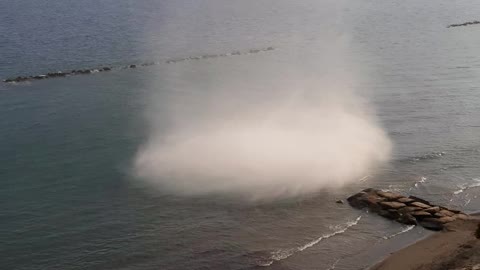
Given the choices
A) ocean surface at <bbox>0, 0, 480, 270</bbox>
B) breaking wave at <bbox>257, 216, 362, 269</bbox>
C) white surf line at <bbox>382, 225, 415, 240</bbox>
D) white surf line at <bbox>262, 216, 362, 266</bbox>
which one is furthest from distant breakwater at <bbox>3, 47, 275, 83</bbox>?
white surf line at <bbox>382, 225, 415, 240</bbox>

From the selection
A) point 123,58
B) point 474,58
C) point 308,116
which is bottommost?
point 308,116

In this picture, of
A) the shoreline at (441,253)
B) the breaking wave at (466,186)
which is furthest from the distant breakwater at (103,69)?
the shoreline at (441,253)

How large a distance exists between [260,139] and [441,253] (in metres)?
16.9

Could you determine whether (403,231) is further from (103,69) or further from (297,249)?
(103,69)

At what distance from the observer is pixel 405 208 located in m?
31.6

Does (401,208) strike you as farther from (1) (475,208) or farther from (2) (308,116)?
(2) (308,116)

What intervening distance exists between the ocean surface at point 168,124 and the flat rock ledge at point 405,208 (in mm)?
768

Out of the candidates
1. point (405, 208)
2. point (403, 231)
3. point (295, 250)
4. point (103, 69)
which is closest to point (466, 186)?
point (405, 208)

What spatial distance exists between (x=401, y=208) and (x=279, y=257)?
7780mm

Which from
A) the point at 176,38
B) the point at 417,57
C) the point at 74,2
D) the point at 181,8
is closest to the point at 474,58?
the point at 417,57

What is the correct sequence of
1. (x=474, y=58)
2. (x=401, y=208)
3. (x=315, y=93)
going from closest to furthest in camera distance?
(x=401, y=208), (x=315, y=93), (x=474, y=58)

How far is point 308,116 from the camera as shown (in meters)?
47.1

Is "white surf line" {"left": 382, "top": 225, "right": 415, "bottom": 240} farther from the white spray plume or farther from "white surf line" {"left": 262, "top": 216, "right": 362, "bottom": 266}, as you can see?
the white spray plume

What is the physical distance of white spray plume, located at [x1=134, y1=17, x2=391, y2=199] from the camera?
35781mm
